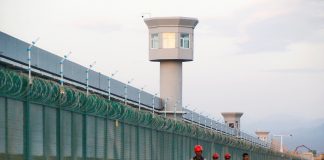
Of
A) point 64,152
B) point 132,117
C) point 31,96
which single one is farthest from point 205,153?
point 31,96

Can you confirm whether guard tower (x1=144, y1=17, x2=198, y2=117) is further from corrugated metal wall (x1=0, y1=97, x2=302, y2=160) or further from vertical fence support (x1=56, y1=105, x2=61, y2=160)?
vertical fence support (x1=56, y1=105, x2=61, y2=160)

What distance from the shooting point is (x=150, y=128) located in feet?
148

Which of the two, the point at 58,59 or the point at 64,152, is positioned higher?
the point at 58,59

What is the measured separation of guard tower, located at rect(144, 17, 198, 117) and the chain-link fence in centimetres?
2552

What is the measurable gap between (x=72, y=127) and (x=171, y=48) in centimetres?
4536

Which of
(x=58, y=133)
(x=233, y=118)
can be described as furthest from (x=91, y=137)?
(x=233, y=118)

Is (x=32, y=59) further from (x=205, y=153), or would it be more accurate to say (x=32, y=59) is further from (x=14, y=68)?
(x=205, y=153)

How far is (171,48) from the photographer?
258ft

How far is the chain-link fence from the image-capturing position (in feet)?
89.0

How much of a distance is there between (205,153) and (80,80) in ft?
72.9

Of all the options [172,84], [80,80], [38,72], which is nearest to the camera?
[38,72]

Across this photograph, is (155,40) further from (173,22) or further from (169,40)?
(173,22)

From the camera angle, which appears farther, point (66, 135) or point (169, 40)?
point (169, 40)

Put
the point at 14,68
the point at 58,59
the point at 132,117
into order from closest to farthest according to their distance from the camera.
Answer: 1. the point at 14,68
2. the point at 58,59
3. the point at 132,117
